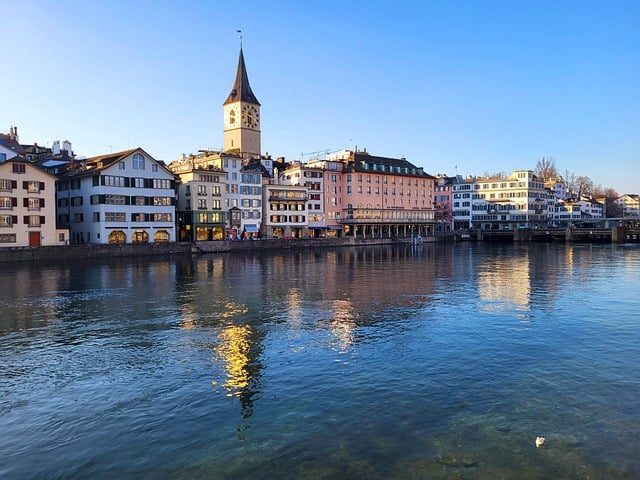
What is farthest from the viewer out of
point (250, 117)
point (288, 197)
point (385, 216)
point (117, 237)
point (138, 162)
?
point (250, 117)

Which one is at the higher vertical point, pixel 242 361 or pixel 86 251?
pixel 86 251

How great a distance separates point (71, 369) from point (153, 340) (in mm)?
4767

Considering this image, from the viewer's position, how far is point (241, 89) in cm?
13700

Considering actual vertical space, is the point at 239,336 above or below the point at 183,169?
below

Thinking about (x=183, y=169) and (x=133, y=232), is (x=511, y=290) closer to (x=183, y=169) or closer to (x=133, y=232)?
(x=133, y=232)

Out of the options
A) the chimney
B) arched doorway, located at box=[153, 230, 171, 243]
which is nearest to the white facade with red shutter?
arched doorway, located at box=[153, 230, 171, 243]

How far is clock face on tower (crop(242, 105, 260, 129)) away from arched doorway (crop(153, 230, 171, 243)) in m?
50.8

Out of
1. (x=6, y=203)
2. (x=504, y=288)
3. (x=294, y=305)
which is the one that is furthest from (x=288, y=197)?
(x=294, y=305)

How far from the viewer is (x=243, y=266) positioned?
64500 millimetres

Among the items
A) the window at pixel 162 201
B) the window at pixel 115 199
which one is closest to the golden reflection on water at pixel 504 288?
the window at pixel 162 201

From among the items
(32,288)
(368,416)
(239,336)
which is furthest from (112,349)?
(32,288)

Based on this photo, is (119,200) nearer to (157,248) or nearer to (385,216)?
(157,248)

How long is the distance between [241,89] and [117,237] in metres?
64.5

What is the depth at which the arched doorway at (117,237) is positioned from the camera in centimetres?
8488
